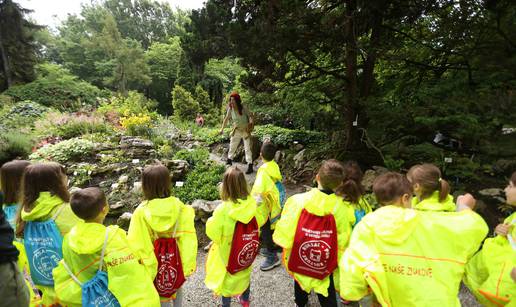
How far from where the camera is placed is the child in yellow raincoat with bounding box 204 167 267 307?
7.70ft

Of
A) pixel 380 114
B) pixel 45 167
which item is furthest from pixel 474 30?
pixel 45 167

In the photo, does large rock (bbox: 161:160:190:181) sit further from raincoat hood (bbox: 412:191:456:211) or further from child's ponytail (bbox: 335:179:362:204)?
raincoat hood (bbox: 412:191:456:211)

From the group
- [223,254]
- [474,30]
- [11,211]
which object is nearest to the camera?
[11,211]

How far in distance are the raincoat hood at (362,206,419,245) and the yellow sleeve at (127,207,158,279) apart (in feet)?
5.31

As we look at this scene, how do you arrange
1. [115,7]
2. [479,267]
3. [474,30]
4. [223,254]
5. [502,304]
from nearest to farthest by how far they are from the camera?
[502,304] < [479,267] < [223,254] < [474,30] < [115,7]

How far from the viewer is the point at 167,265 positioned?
214 cm

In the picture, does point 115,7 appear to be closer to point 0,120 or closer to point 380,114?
point 0,120

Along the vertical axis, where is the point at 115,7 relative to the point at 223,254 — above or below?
above

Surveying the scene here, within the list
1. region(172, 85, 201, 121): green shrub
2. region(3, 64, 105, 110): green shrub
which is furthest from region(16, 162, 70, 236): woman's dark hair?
region(3, 64, 105, 110): green shrub

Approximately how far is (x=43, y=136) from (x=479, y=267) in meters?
11.2

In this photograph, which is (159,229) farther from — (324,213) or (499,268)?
(499,268)

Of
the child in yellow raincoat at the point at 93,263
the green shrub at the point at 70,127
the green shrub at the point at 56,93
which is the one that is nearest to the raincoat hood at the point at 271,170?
the child in yellow raincoat at the point at 93,263

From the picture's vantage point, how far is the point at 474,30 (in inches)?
137

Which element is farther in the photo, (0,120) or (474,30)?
(0,120)
